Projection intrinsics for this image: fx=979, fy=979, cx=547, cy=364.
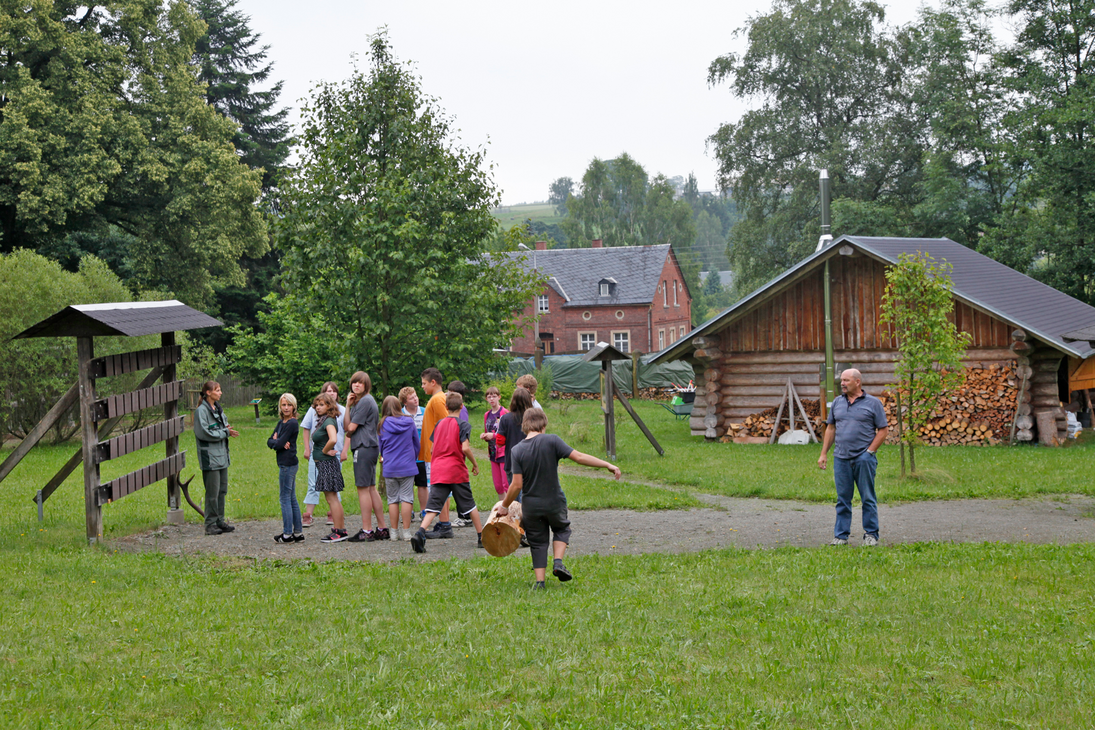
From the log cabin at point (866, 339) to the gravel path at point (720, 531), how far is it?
7249 mm

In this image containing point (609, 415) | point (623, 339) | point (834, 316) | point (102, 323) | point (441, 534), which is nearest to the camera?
point (102, 323)

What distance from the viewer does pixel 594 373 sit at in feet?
134

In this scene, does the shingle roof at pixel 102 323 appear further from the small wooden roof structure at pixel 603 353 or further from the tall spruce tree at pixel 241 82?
the tall spruce tree at pixel 241 82

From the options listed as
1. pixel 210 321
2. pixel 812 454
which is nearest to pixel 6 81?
pixel 210 321

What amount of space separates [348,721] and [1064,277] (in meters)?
30.6

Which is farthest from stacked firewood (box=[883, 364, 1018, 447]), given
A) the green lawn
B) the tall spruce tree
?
the tall spruce tree

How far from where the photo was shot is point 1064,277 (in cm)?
3023

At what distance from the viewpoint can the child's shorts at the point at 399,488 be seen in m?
10.8

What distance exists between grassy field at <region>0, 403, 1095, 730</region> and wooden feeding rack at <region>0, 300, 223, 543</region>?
76cm

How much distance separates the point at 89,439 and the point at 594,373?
3105cm

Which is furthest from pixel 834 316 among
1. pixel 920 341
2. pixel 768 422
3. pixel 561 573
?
pixel 561 573

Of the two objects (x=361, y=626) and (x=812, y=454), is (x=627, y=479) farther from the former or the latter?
(x=361, y=626)

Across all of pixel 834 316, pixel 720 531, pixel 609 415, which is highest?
pixel 834 316

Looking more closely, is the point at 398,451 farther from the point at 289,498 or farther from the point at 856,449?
the point at 856,449
